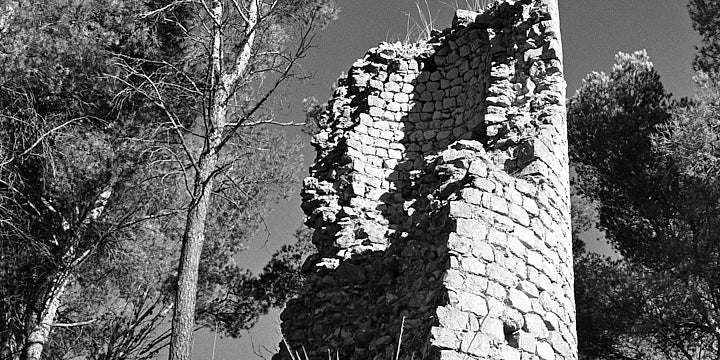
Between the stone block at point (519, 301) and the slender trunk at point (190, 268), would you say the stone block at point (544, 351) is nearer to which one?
the stone block at point (519, 301)

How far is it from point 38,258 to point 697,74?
10115 mm

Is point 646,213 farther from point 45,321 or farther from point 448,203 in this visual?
point 45,321

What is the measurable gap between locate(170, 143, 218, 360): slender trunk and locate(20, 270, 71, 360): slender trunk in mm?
3573

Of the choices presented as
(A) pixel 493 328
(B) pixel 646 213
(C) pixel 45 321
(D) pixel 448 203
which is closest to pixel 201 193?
(D) pixel 448 203

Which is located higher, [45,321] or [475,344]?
[45,321]

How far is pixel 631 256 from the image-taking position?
13.0m

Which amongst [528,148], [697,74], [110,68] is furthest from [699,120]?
[110,68]

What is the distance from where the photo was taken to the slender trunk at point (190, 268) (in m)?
7.85

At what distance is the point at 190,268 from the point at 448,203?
10.6ft

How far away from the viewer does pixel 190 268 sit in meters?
8.22

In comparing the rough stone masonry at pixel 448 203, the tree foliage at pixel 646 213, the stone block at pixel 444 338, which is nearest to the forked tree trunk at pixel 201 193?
the rough stone masonry at pixel 448 203

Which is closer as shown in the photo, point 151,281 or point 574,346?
point 574,346

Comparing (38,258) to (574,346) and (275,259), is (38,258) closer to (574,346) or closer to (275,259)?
(275,259)

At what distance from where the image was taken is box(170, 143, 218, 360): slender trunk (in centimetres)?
785
